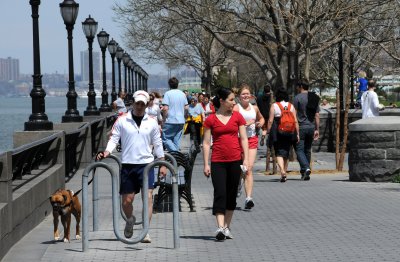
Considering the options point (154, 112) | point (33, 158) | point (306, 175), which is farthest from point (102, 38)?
point (33, 158)

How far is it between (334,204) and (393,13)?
61.4 feet

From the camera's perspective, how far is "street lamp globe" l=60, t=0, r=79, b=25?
28.0 m

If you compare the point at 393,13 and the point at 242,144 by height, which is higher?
the point at 393,13

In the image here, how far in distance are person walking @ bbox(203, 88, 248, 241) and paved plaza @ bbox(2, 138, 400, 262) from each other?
360 millimetres

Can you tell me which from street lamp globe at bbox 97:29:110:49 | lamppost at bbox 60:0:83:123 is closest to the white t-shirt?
lamppost at bbox 60:0:83:123

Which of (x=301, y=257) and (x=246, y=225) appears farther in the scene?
(x=246, y=225)

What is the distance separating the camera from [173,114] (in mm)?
20844

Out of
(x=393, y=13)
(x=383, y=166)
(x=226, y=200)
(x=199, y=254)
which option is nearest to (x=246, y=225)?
(x=226, y=200)

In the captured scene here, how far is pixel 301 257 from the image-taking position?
418 inches

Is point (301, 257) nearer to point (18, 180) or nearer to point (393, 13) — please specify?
point (18, 180)


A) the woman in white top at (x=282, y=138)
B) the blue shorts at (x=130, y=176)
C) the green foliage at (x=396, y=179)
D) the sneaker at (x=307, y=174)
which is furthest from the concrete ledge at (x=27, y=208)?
the green foliage at (x=396, y=179)

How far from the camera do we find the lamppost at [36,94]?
66.7ft

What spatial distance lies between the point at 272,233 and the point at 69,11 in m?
16.9

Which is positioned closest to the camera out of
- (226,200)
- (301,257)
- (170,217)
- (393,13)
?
(301,257)
